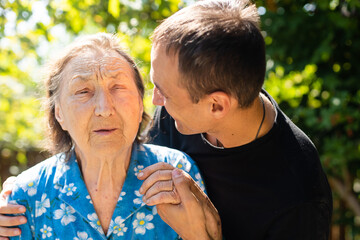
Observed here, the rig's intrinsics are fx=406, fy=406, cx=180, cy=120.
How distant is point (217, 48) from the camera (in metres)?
1.77

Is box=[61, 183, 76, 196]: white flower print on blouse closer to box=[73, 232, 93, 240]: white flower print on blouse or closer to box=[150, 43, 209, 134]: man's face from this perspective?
box=[73, 232, 93, 240]: white flower print on blouse

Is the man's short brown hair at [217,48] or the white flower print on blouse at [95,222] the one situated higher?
the man's short brown hair at [217,48]

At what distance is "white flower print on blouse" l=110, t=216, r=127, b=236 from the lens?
197cm

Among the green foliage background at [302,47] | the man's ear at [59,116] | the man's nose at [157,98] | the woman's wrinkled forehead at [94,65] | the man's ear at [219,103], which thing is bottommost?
the green foliage background at [302,47]

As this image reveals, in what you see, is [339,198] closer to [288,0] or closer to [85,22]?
[288,0]

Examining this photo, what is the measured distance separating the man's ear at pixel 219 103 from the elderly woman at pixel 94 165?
0.38 metres

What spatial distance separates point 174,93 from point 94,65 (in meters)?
0.43

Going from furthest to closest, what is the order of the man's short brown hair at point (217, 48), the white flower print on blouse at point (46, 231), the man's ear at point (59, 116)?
the man's ear at point (59, 116) < the white flower print on blouse at point (46, 231) < the man's short brown hair at point (217, 48)

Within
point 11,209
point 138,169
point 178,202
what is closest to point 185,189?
point 178,202

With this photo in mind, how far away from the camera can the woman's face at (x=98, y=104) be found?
196 cm

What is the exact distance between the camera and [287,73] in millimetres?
4008

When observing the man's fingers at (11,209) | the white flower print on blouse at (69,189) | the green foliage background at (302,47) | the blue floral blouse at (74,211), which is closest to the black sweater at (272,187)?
the blue floral blouse at (74,211)

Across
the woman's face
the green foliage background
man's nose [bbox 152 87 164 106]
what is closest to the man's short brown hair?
man's nose [bbox 152 87 164 106]

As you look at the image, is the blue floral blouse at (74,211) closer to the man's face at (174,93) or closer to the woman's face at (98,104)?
the woman's face at (98,104)
